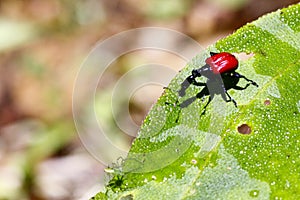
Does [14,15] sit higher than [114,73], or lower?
higher

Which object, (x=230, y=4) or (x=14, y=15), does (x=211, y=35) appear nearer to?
(x=230, y=4)

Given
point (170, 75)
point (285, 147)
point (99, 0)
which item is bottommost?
point (285, 147)

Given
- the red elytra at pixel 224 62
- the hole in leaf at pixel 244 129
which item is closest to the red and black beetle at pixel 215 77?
the red elytra at pixel 224 62

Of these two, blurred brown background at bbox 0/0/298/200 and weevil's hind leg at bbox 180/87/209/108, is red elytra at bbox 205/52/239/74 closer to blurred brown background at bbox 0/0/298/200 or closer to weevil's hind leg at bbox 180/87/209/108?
weevil's hind leg at bbox 180/87/209/108

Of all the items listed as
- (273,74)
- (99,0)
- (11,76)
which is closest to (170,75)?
(99,0)

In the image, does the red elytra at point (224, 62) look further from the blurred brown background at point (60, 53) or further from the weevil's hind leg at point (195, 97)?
the blurred brown background at point (60, 53)

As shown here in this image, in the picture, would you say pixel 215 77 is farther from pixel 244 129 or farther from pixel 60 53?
pixel 60 53

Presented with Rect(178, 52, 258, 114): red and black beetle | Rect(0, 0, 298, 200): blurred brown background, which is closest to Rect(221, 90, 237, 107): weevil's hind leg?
Rect(178, 52, 258, 114): red and black beetle
